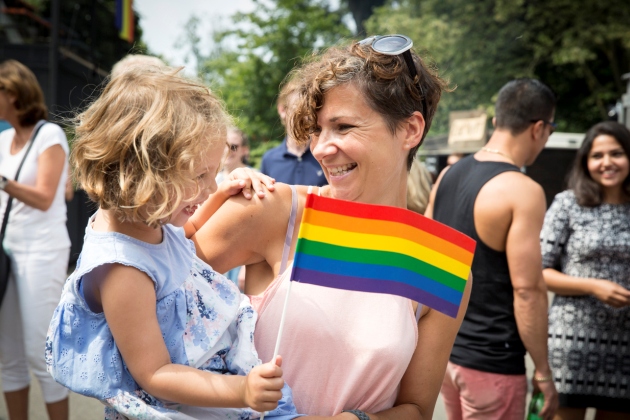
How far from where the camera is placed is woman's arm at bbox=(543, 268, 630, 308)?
11.4 ft

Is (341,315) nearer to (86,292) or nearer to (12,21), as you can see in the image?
(86,292)

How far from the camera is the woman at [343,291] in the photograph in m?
1.75

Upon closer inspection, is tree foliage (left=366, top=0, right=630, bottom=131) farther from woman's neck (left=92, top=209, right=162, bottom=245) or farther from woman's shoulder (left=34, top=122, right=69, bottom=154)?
woman's neck (left=92, top=209, right=162, bottom=245)

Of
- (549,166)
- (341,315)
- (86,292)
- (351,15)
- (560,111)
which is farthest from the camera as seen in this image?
(351,15)

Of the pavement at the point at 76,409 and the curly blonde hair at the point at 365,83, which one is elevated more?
the curly blonde hair at the point at 365,83

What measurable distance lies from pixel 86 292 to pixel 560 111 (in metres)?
21.7

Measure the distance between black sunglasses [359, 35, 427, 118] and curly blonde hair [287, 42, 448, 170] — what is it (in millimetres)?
12

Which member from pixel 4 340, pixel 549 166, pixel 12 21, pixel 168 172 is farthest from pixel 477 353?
pixel 12 21

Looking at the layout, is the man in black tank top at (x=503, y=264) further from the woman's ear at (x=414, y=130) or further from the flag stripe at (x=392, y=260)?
the flag stripe at (x=392, y=260)

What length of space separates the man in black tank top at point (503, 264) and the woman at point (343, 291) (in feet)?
4.01

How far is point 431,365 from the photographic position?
1862 mm

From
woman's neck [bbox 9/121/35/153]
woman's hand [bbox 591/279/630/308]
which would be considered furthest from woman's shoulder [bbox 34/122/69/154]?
woman's hand [bbox 591/279/630/308]

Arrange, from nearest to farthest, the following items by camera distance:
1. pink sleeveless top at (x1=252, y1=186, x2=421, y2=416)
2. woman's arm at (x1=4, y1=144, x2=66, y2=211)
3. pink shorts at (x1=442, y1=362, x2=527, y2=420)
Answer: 1. pink sleeveless top at (x1=252, y1=186, x2=421, y2=416)
2. pink shorts at (x1=442, y1=362, x2=527, y2=420)
3. woman's arm at (x1=4, y1=144, x2=66, y2=211)

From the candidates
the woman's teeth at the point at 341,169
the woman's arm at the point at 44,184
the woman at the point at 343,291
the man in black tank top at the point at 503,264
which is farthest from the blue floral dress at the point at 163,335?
the woman's arm at the point at 44,184
